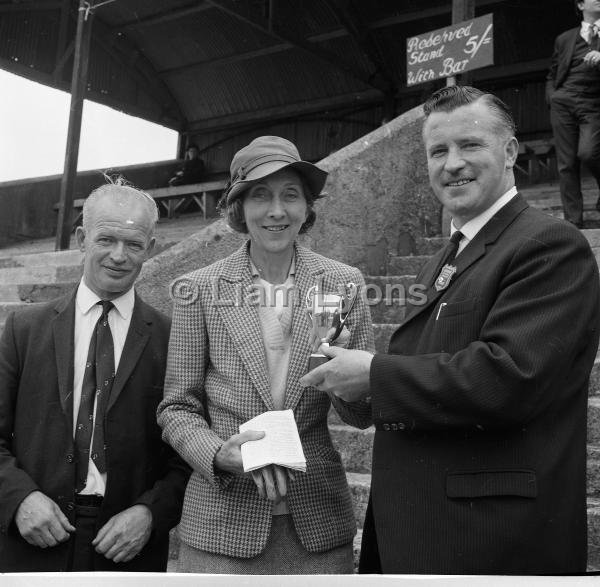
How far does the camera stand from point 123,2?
1554cm

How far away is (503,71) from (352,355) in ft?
45.3

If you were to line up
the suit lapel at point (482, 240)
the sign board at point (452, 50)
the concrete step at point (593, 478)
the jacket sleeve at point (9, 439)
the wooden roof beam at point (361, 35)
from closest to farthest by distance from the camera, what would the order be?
the suit lapel at point (482, 240)
the jacket sleeve at point (9, 439)
the concrete step at point (593, 478)
the sign board at point (452, 50)
the wooden roof beam at point (361, 35)

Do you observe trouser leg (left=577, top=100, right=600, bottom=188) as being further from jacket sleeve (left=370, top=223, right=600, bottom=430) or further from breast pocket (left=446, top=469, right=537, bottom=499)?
breast pocket (left=446, top=469, right=537, bottom=499)

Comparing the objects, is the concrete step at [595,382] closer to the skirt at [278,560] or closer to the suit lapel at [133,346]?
the skirt at [278,560]

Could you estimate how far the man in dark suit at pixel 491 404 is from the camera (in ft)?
5.44

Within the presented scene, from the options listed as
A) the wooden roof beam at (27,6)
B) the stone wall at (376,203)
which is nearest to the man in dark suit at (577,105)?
the stone wall at (376,203)

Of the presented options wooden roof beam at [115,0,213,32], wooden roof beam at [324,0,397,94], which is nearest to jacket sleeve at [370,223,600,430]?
wooden roof beam at [324,0,397,94]

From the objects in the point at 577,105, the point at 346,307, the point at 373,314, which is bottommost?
the point at 346,307

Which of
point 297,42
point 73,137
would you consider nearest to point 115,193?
point 73,137

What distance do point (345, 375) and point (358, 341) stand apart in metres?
0.45

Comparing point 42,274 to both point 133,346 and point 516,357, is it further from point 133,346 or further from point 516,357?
point 516,357

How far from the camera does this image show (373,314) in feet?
15.4

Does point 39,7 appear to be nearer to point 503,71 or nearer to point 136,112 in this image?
point 136,112

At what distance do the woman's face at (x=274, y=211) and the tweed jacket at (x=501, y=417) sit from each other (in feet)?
2.21
